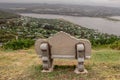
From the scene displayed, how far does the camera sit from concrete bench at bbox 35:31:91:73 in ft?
22.7

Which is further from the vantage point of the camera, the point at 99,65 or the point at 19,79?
the point at 99,65

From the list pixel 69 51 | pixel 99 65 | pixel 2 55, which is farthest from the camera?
pixel 2 55

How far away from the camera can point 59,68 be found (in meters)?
7.37

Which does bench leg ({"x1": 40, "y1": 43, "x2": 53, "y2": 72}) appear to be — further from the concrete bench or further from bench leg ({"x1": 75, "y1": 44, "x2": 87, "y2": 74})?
bench leg ({"x1": 75, "y1": 44, "x2": 87, "y2": 74})

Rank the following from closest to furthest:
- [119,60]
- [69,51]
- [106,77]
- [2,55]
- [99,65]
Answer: [106,77]
[69,51]
[99,65]
[119,60]
[2,55]

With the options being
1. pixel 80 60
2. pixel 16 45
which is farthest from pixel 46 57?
pixel 16 45

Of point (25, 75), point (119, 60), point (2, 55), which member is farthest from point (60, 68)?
point (2, 55)

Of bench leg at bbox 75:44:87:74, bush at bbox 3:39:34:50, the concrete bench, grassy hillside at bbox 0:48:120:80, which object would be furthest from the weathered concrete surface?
bush at bbox 3:39:34:50

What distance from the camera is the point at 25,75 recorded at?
685cm

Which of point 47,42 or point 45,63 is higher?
point 47,42

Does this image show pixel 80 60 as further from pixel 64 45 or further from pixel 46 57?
pixel 46 57

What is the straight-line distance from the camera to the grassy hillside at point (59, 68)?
6.60 metres

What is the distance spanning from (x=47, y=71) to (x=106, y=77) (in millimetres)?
1517

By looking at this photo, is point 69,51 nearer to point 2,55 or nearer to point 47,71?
point 47,71
